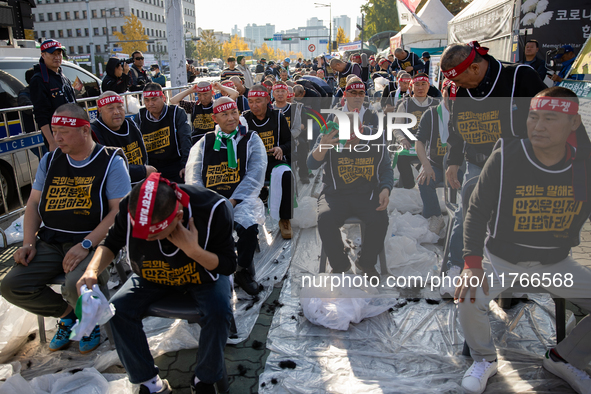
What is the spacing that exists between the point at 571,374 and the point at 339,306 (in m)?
1.50

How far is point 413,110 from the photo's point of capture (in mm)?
5922

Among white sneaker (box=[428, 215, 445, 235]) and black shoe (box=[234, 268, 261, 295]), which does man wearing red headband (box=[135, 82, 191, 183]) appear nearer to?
black shoe (box=[234, 268, 261, 295])

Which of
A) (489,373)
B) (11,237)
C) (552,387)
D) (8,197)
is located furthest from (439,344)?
(8,197)

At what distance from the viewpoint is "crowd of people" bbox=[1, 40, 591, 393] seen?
227 cm

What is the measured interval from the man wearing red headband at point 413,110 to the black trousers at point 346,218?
3.71ft

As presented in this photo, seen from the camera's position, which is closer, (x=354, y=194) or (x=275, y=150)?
(x=354, y=194)

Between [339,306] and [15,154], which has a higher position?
[15,154]

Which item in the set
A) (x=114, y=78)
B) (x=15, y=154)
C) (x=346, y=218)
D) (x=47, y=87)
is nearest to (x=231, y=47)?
(x=114, y=78)

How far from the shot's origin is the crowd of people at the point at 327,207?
2.27 m

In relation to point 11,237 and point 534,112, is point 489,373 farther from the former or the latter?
point 11,237

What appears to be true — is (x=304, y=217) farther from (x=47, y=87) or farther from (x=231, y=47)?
(x=231, y=47)

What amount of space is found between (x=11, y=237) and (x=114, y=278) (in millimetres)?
1827

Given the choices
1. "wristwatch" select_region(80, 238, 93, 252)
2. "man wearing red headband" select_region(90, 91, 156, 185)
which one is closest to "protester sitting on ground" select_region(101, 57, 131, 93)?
"man wearing red headband" select_region(90, 91, 156, 185)

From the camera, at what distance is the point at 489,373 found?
2430mm
